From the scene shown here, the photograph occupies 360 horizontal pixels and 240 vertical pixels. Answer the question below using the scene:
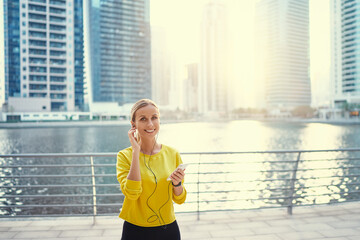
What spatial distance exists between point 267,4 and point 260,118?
232 ft

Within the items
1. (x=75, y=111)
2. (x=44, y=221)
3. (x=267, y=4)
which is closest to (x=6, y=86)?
(x=75, y=111)

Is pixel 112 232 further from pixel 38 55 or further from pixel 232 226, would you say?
pixel 38 55

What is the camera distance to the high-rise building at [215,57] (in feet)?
542

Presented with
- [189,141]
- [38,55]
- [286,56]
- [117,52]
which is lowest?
[189,141]

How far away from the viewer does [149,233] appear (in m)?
1.89

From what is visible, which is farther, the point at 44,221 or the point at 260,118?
the point at 260,118

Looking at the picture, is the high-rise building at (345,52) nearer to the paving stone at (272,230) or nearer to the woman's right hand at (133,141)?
the paving stone at (272,230)

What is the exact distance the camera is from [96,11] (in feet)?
352

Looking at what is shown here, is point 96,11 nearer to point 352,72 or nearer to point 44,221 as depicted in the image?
point 352,72

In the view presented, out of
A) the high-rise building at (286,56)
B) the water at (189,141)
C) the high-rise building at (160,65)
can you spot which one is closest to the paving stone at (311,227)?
the water at (189,141)

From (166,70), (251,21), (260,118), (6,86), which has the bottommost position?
(260,118)

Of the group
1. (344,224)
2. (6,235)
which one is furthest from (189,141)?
(6,235)

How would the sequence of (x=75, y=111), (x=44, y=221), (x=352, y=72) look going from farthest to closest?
(x=352, y=72)
(x=75, y=111)
(x=44, y=221)

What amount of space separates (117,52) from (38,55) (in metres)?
34.7
